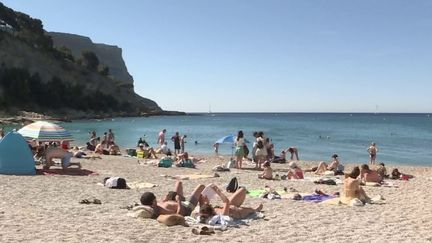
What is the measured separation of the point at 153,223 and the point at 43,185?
511 cm

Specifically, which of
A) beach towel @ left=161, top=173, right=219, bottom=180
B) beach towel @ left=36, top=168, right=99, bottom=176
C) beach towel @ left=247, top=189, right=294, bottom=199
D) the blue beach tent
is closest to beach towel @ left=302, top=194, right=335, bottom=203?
beach towel @ left=247, top=189, right=294, bottom=199

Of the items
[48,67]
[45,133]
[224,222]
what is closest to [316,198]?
[224,222]

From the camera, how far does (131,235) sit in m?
7.75

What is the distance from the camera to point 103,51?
17288 cm

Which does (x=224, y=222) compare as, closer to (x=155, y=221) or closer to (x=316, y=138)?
(x=155, y=221)

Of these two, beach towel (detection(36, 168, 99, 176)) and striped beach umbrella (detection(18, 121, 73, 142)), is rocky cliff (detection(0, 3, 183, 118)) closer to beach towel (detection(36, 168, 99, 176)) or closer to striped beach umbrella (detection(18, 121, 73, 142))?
striped beach umbrella (detection(18, 121, 73, 142))

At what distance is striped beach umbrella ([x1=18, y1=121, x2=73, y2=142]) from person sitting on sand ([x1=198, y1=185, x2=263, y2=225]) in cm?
762

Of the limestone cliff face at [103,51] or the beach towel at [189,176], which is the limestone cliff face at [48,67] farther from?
the beach towel at [189,176]

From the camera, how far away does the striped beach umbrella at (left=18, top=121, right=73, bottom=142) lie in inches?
595

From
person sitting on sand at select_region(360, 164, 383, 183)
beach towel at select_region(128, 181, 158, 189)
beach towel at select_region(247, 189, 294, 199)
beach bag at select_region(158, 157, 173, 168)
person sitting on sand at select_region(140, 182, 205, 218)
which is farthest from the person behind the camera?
beach bag at select_region(158, 157, 173, 168)

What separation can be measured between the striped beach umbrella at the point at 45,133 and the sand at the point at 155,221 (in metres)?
1.66

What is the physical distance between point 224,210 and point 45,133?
331 inches

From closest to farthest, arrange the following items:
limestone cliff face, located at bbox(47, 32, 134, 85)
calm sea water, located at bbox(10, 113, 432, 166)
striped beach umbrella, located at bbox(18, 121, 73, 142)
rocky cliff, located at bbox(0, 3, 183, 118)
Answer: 1. striped beach umbrella, located at bbox(18, 121, 73, 142)
2. calm sea water, located at bbox(10, 113, 432, 166)
3. rocky cliff, located at bbox(0, 3, 183, 118)
4. limestone cliff face, located at bbox(47, 32, 134, 85)

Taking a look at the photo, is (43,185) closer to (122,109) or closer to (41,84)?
(41,84)
